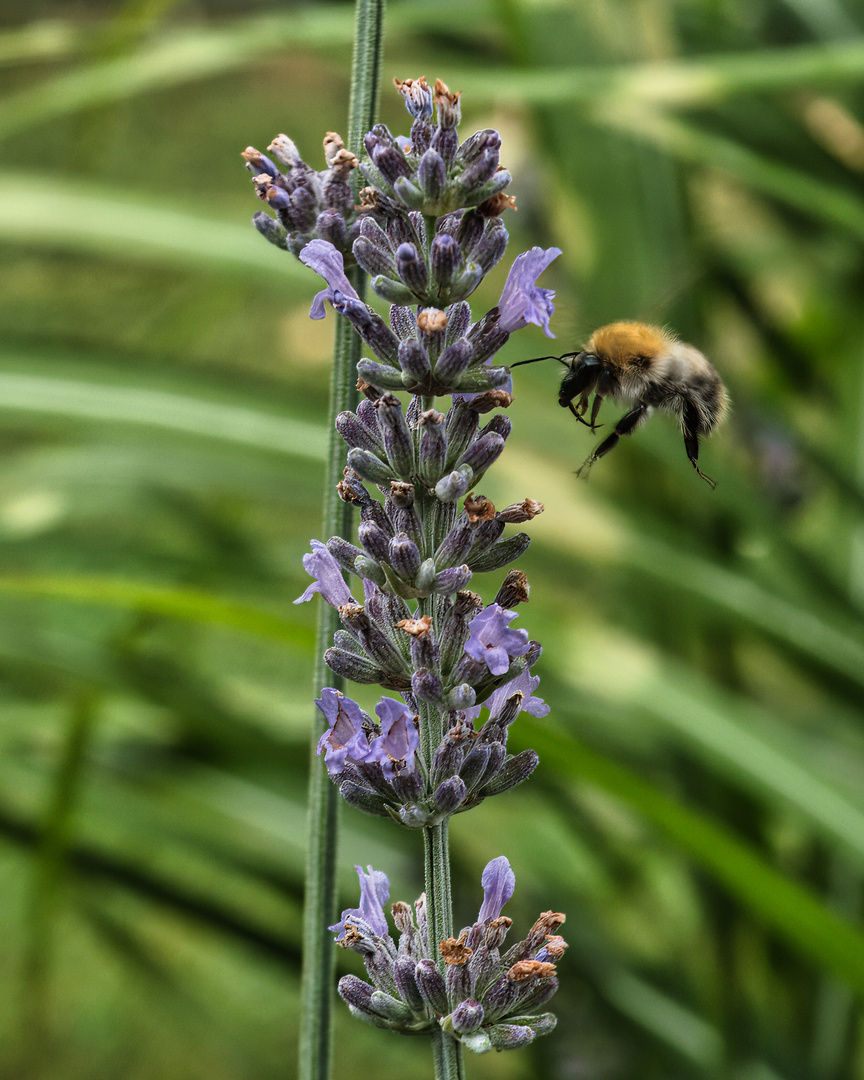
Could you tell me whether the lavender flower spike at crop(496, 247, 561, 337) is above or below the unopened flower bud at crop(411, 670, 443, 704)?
above

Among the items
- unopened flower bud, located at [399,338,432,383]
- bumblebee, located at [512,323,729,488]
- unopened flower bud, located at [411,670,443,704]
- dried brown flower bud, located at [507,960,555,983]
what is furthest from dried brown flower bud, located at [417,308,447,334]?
bumblebee, located at [512,323,729,488]

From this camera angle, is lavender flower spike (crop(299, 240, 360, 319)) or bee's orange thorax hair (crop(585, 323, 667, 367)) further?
bee's orange thorax hair (crop(585, 323, 667, 367))

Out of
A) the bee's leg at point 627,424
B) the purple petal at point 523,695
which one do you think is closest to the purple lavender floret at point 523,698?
the purple petal at point 523,695

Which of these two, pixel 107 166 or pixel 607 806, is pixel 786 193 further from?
pixel 107 166

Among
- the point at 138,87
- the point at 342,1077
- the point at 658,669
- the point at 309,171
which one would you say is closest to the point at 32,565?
the point at 138,87

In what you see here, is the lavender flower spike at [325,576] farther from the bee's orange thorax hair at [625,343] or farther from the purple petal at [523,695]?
the bee's orange thorax hair at [625,343]

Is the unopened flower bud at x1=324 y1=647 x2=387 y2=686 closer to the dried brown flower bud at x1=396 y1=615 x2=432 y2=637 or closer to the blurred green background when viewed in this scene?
the dried brown flower bud at x1=396 y1=615 x2=432 y2=637

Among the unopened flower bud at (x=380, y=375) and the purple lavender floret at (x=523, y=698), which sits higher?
the unopened flower bud at (x=380, y=375)

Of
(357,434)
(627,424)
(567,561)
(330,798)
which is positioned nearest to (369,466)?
(357,434)
